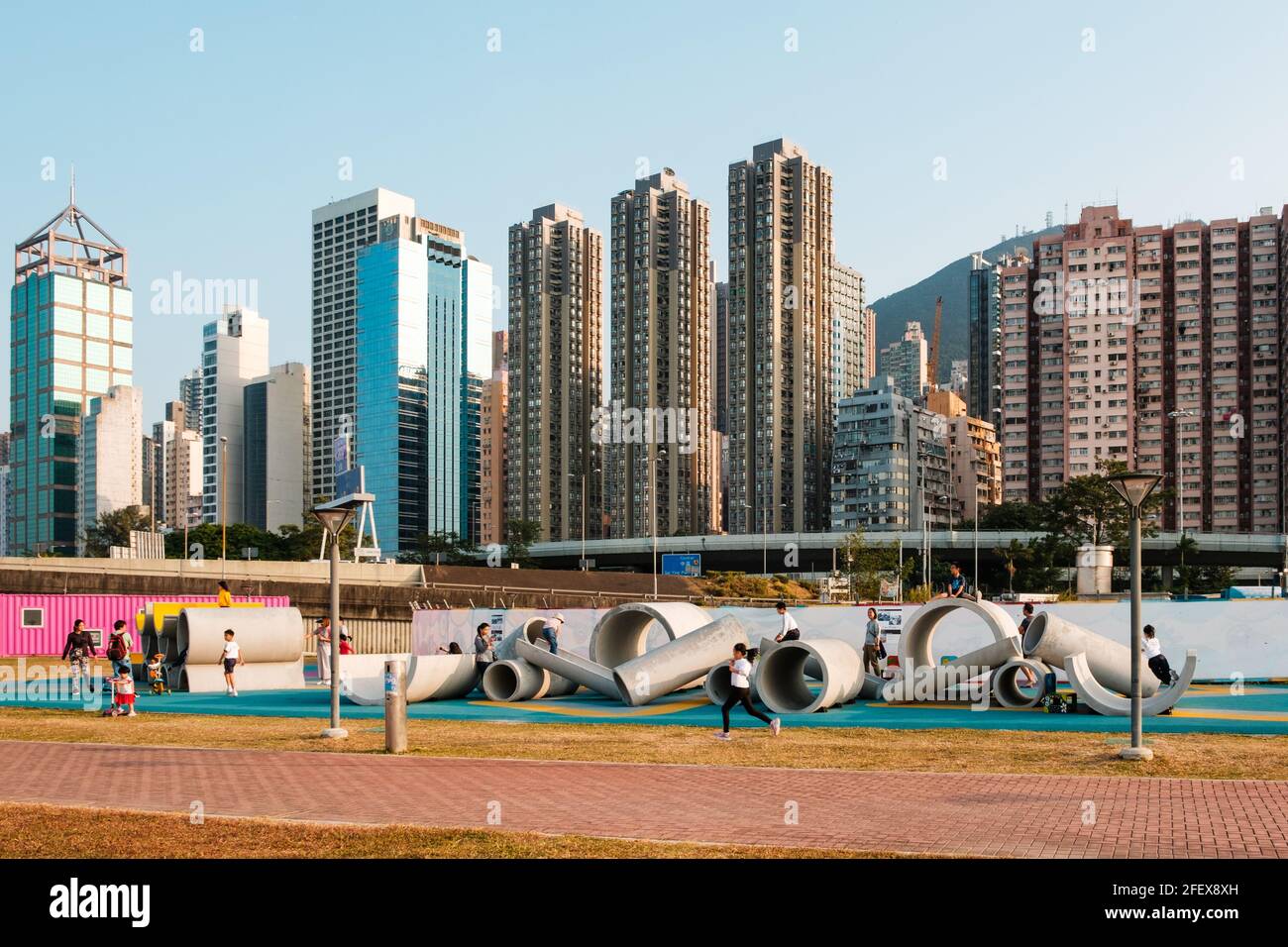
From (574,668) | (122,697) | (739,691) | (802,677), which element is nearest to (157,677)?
(122,697)

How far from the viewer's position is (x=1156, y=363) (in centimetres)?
16000

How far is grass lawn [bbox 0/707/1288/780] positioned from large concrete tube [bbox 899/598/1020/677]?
214 inches

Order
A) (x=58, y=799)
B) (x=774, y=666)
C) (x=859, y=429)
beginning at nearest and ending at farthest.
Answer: (x=58, y=799) < (x=774, y=666) < (x=859, y=429)

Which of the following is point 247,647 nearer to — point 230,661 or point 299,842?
point 230,661

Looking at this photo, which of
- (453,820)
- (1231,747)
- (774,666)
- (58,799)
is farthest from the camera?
(774,666)

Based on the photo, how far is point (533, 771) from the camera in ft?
52.9

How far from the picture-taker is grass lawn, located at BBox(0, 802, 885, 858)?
401 inches

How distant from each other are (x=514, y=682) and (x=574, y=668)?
192cm

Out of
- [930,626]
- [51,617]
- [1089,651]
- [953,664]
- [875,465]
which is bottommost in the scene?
[51,617]

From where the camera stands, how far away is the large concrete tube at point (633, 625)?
28.2 meters

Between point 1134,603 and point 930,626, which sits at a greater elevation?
point 1134,603

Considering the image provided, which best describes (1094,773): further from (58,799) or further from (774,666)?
(58,799)
